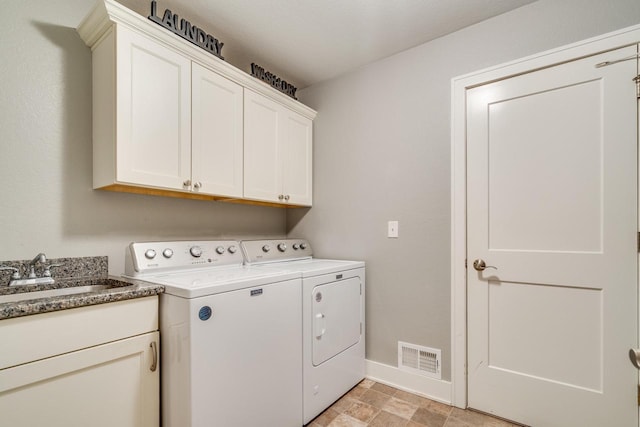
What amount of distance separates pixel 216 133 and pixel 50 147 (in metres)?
0.82

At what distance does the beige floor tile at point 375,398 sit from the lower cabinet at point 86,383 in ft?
4.11

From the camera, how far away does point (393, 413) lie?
183 centimetres

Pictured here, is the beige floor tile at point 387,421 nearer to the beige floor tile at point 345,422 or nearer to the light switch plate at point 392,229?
the beige floor tile at point 345,422

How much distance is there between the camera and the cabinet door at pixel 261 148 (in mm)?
2082

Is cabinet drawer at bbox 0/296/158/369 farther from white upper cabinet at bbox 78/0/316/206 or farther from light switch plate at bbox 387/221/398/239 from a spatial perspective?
light switch plate at bbox 387/221/398/239

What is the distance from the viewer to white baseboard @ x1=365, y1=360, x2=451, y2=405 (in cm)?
196

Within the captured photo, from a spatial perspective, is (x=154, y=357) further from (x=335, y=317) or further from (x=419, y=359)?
(x=419, y=359)

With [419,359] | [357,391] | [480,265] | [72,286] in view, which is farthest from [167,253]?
[480,265]

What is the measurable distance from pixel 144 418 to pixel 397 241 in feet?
5.73

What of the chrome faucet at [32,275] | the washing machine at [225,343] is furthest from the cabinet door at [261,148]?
the chrome faucet at [32,275]

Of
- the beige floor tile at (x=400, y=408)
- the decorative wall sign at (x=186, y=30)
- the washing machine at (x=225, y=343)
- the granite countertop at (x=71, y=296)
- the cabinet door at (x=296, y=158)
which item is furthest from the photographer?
the cabinet door at (x=296, y=158)

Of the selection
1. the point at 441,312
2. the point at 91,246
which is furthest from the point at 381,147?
the point at 91,246

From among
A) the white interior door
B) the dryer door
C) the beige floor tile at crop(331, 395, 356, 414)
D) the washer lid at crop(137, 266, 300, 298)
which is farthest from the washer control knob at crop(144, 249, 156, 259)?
the white interior door

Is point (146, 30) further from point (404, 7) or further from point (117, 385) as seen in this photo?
point (117, 385)
